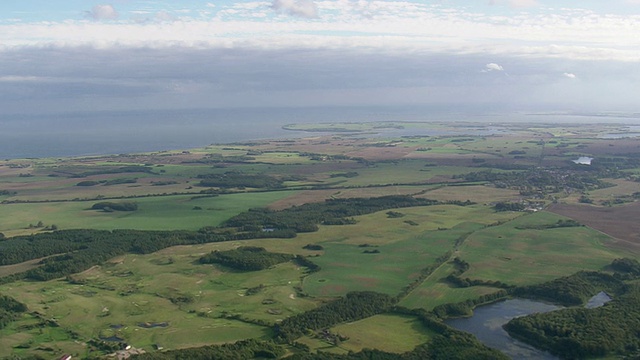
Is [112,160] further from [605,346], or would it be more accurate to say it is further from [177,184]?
[605,346]

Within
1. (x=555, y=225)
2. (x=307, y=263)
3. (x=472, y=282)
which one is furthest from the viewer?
(x=555, y=225)

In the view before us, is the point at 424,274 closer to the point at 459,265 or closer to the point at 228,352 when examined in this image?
the point at 459,265

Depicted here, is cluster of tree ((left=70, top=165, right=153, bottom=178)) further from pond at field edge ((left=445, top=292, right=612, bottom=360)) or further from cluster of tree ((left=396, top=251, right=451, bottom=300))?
pond at field edge ((left=445, top=292, right=612, bottom=360))

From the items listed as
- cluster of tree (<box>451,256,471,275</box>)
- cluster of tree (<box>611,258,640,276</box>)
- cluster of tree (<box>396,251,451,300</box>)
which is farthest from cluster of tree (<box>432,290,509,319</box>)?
cluster of tree (<box>611,258,640,276</box>)

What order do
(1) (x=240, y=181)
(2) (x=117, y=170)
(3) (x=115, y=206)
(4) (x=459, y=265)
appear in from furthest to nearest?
(2) (x=117, y=170) < (1) (x=240, y=181) < (3) (x=115, y=206) < (4) (x=459, y=265)

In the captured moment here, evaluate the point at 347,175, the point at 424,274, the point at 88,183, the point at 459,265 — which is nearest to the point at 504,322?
the point at 424,274

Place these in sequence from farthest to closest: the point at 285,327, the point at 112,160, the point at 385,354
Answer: the point at 112,160 < the point at 285,327 < the point at 385,354

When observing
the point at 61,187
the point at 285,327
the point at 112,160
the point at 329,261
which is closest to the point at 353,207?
the point at 329,261
